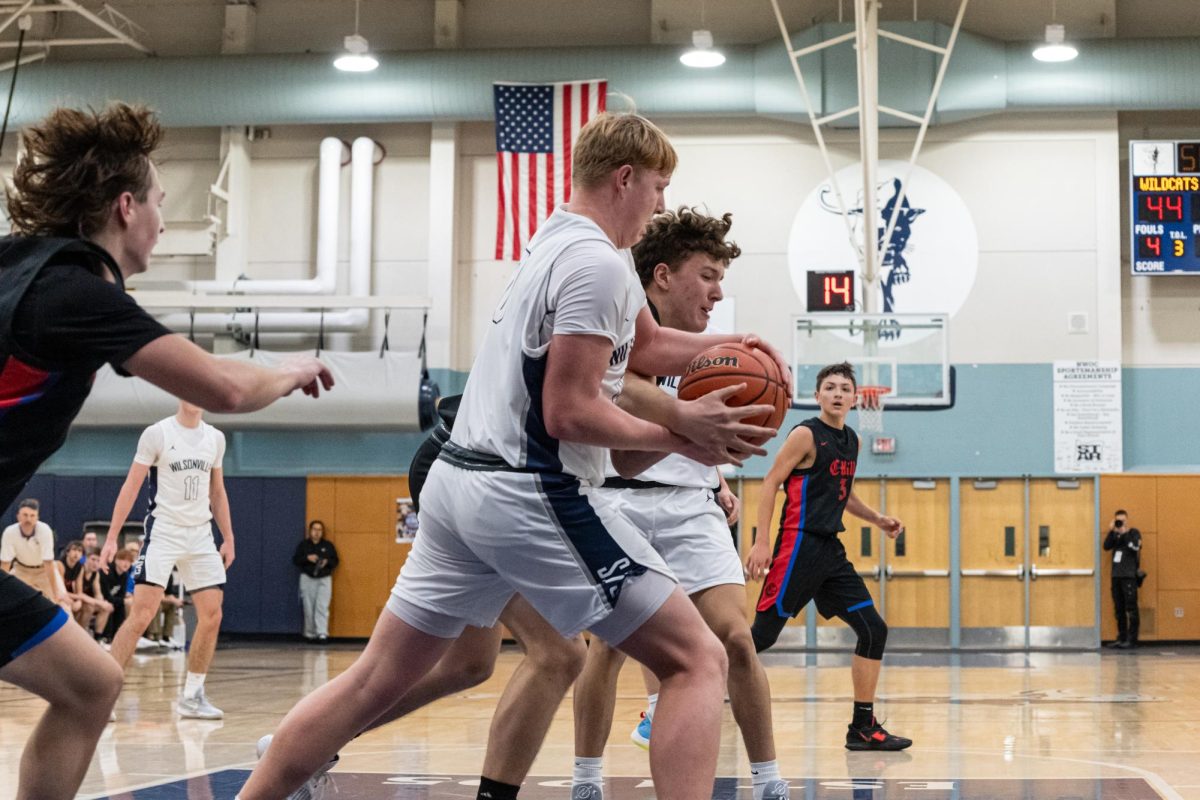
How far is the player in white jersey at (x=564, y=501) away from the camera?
11.0 feet

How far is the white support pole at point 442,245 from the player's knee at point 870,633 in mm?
12342

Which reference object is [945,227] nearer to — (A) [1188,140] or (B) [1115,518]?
(A) [1188,140]

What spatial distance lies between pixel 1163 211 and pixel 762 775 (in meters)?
15.1

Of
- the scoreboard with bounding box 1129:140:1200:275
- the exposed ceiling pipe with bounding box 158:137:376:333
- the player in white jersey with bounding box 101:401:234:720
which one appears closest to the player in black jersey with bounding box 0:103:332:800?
the player in white jersey with bounding box 101:401:234:720

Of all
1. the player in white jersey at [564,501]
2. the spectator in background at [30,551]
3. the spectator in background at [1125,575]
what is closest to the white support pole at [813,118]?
the spectator in background at [1125,575]


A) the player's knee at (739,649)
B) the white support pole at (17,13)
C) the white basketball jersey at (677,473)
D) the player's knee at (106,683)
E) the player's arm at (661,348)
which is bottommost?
the player's knee at (739,649)

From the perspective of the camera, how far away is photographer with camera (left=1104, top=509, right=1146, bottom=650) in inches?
702

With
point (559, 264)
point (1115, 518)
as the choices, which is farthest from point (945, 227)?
point (559, 264)

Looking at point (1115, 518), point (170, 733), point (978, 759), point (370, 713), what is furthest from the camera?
point (1115, 518)

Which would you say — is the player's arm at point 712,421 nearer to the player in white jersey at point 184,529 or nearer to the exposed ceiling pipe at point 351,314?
the player in white jersey at point 184,529

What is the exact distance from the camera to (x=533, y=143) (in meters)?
18.1

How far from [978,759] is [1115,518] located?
12.1 meters

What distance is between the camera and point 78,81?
19.0 metres

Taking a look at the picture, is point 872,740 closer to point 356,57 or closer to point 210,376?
point 210,376
